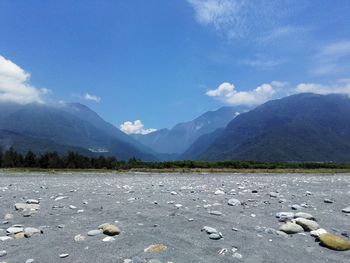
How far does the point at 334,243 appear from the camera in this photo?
24.6 feet

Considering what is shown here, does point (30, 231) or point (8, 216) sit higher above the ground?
point (8, 216)

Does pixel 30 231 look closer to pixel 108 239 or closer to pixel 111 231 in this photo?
pixel 111 231

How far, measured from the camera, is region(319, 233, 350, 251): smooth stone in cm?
737

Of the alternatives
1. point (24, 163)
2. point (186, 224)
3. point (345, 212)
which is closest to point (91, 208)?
point (186, 224)

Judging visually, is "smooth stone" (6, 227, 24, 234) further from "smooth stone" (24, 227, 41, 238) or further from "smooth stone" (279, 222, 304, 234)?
"smooth stone" (279, 222, 304, 234)

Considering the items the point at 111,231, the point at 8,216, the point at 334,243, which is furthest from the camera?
the point at 8,216

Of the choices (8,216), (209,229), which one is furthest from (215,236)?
(8,216)

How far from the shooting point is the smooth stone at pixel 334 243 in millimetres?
7373

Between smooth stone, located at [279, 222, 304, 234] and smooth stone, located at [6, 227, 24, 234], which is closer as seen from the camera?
smooth stone, located at [279, 222, 304, 234]

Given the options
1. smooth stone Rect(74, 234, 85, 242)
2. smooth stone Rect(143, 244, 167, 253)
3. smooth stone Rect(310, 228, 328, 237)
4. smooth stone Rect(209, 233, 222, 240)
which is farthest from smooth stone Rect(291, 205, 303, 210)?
smooth stone Rect(74, 234, 85, 242)

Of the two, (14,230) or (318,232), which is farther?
(14,230)

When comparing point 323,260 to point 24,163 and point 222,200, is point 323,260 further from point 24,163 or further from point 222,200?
point 24,163

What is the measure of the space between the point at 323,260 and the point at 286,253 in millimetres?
713

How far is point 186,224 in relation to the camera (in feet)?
31.9
